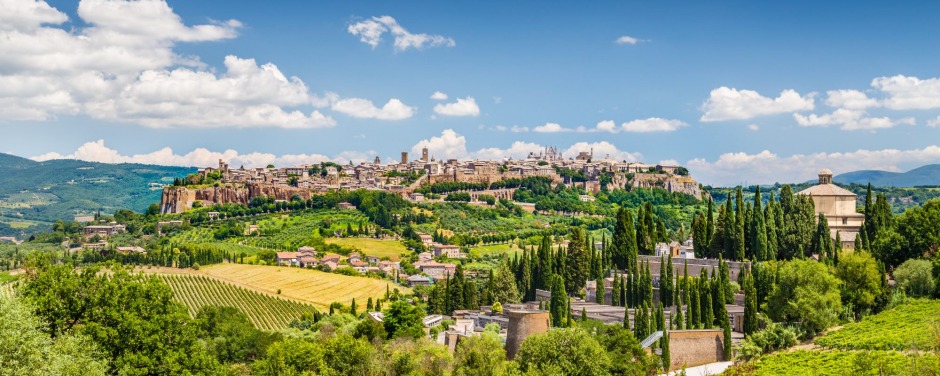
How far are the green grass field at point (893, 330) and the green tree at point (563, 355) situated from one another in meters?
9.72

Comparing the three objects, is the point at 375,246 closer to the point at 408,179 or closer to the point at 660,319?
the point at 408,179

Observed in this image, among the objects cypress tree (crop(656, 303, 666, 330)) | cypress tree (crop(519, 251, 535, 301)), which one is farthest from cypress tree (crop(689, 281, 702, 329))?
cypress tree (crop(519, 251, 535, 301))

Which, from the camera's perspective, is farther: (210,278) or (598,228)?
(598,228)

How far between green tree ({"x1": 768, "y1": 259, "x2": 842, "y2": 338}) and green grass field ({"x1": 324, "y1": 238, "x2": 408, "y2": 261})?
203 feet

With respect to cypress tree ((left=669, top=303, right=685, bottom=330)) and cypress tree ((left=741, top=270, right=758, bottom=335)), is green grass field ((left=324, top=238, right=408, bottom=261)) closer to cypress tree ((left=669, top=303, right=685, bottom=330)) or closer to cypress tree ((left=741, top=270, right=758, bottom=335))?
cypress tree ((left=669, top=303, right=685, bottom=330))

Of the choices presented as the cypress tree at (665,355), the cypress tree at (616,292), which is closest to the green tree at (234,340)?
the cypress tree at (616,292)

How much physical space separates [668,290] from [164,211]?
111m

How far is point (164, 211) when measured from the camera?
138m

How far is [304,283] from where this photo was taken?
80.4m

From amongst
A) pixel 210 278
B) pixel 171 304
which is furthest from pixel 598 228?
pixel 171 304

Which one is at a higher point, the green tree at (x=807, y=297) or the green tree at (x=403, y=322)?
the green tree at (x=807, y=297)

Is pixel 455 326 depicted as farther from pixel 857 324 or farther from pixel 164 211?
pixel 164 211

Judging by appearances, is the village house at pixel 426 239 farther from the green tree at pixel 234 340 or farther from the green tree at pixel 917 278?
the green tree at pixel 917 278

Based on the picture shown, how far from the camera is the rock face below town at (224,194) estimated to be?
13700 centimetres
